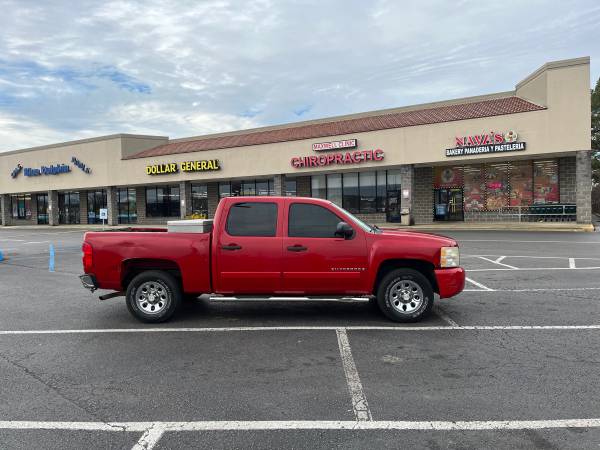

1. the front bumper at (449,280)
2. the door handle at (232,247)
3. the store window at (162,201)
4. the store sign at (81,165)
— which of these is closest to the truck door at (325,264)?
the door handle at (232,247)

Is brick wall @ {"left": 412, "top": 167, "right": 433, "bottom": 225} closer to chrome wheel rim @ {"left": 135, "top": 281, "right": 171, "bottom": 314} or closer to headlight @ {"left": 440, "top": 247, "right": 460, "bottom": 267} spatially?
headlight @ {"left": 440, "top": 247, "right": 460, "bottom": 267}

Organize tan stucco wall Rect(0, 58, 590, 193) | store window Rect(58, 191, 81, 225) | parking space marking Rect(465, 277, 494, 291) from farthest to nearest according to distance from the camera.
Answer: store window Rect(58, 191, 81, 225)
tan stucco wall Rect(0, 58, 590, 193)
parking space marking Rect(465, 277, 494, 291)

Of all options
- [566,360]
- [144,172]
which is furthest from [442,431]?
[144,172]

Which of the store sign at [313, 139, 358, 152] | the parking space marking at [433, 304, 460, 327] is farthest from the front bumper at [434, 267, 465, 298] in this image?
the store sign at [313, 139, 358, 152]

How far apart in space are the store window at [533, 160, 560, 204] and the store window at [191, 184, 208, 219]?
1032 inches

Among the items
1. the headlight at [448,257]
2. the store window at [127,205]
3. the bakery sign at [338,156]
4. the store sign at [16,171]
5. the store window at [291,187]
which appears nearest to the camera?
the headlight at [448,257]

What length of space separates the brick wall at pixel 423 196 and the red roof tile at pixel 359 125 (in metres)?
3.81

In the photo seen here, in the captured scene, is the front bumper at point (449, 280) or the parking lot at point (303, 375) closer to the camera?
the parking lot at point (303, 375)

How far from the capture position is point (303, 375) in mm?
4574

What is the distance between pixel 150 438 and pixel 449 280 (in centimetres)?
454

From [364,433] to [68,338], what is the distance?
4471 mm

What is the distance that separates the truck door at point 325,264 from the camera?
6.44 m

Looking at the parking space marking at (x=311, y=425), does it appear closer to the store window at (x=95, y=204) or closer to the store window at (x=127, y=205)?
the store window at (x=127, y=205)

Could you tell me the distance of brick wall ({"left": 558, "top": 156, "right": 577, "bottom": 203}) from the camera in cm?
2655
